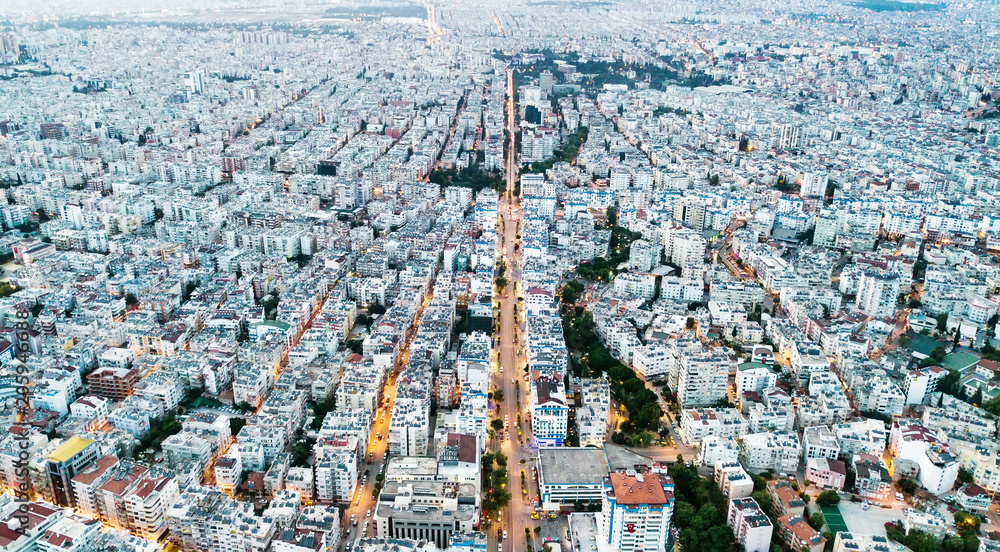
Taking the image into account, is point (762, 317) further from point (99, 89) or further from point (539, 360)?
point (99, 89)

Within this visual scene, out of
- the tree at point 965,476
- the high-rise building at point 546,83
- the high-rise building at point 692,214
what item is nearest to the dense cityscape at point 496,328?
the tree at point 965,476

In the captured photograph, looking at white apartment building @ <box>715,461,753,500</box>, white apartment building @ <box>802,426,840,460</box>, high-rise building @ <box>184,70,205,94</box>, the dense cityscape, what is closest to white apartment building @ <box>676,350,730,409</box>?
the dense cityscape

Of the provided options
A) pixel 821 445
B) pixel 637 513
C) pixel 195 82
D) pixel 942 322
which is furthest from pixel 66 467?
pixel 195 82

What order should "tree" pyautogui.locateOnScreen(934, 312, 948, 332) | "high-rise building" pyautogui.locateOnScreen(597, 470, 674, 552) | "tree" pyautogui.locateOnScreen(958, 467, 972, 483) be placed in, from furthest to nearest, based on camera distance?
"tree" pyautogui.locateOnScreen(934, 312, 948, 332) → "tree" pyautogui.locateOnScreen(958, 467, 972, 483) → "high-rise building" pyautogui.locateOnScreen(597, 470, 674, 552)

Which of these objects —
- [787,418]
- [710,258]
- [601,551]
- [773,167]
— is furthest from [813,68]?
[601,551]

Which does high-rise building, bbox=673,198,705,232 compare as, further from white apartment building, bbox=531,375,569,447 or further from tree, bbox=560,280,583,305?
white apartment building, bbox=531,375,569,447

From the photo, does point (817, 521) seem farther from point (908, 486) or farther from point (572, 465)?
point (572, 465)
